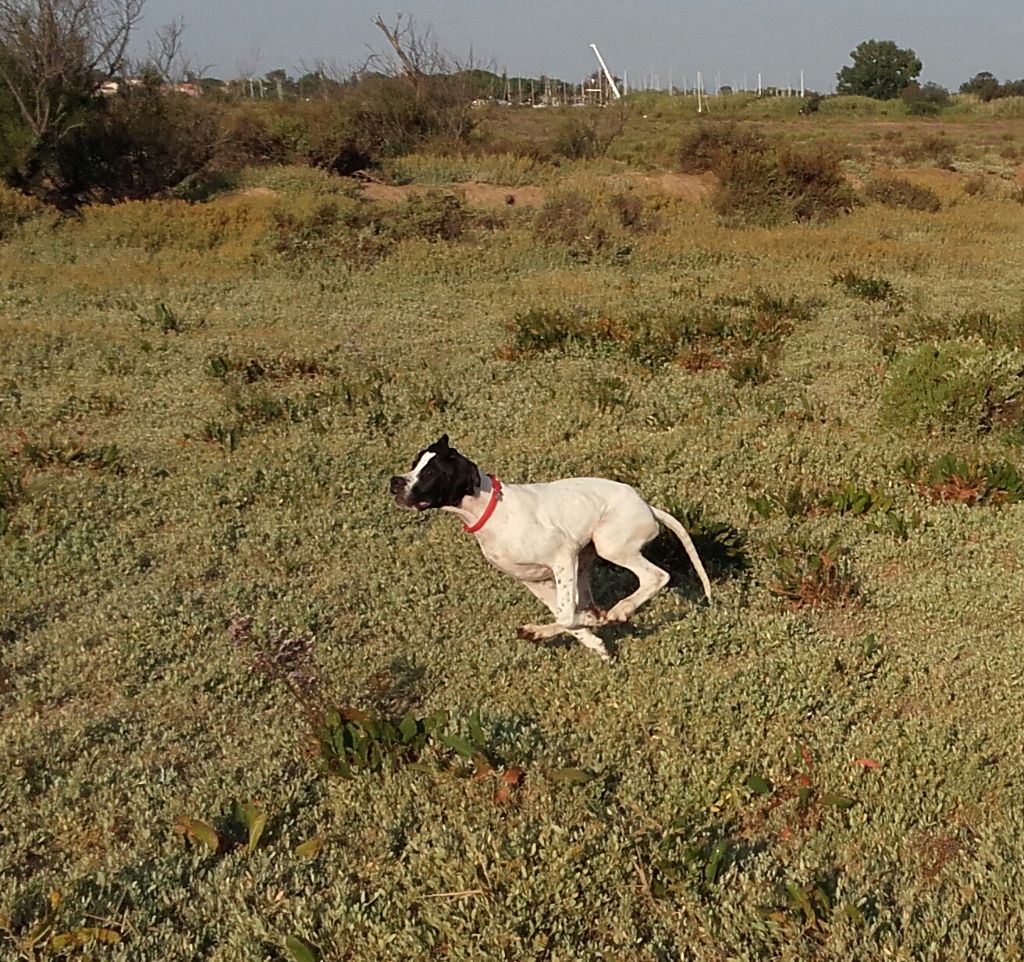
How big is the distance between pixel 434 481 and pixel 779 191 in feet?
66.7

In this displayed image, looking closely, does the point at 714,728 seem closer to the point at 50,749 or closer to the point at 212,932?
the point at 212,932

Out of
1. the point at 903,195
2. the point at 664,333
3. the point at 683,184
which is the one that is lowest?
A: the point at 664,333

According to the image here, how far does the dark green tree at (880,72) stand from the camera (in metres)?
89.2

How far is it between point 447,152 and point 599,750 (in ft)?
88.1

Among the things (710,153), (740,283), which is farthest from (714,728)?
(710,153)

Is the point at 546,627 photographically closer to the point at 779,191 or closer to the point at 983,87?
the point at 779,191

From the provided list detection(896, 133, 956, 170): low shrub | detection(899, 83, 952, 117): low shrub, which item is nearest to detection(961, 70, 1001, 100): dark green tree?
detection(899, 83, 952, 117): low shrub

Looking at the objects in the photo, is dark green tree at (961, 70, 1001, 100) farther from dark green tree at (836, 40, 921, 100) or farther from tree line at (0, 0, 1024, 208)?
tree line at (0, 0, 1024, 208)

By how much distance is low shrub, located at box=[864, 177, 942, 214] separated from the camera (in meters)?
23.8

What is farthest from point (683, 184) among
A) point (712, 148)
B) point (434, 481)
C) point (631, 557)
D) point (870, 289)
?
point (434, 481)

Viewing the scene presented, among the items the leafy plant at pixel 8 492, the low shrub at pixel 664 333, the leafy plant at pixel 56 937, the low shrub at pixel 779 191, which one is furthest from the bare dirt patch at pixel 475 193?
the leafy plant at pixel 56 937

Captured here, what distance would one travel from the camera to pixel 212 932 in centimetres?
333

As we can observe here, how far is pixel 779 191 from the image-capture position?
74.3 ft

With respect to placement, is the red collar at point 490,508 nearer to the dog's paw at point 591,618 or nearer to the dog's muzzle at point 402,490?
the dog's muzzle at point 402,490
